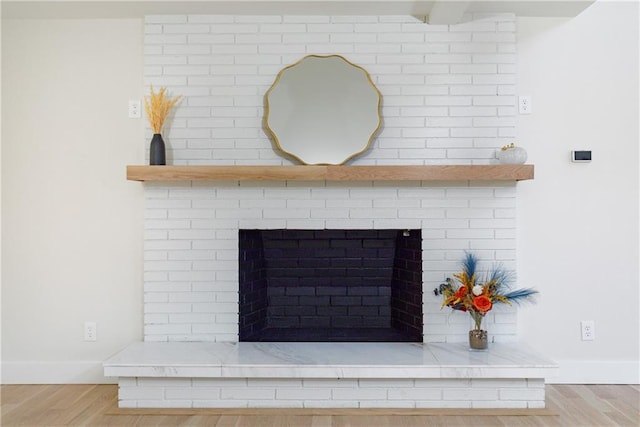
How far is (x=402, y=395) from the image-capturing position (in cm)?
310

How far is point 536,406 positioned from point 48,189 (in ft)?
9.61

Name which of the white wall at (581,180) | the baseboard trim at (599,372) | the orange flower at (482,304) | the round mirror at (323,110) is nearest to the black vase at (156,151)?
the round mirror at (323,110)

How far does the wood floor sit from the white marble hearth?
0.06 metres

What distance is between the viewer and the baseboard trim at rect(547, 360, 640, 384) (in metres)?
3.57

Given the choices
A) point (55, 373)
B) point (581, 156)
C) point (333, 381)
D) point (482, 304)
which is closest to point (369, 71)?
point (581, 156)

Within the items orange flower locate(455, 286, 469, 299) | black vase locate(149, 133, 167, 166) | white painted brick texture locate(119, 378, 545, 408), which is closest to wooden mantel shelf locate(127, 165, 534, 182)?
black vase locate(149, 133, 167, 166)

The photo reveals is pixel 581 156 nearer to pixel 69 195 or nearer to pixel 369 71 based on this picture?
pixel 369 71

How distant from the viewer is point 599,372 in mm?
3578

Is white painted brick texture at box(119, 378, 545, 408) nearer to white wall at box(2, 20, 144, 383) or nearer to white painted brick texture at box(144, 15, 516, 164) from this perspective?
white wall at box(2, 20, 144, 383)

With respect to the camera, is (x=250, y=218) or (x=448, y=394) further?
(x=250, y=218)

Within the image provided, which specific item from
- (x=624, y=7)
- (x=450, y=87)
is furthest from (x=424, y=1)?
(x=624, y=7)

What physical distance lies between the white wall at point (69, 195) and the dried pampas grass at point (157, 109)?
185 mm

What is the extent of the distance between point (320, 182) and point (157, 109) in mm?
987

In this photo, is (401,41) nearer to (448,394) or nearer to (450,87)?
(450,87)
